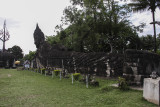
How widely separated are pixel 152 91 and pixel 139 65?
10.3 ft

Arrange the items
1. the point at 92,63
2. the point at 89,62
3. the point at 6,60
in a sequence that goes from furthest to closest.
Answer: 1. the point at 6,60
2. the point at 89,62
3. the point at 92,63

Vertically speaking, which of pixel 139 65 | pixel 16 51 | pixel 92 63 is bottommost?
pixel 139 65

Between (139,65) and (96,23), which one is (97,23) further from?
(139,65)

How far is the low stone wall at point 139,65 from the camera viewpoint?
338 inches

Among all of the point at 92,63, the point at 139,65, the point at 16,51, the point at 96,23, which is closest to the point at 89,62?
the point at 92,63

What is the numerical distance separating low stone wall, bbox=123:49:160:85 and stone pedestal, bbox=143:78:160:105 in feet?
8.39

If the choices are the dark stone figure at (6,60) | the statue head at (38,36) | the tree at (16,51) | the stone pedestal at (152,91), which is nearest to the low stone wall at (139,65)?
the stone pedestal at (152,91)

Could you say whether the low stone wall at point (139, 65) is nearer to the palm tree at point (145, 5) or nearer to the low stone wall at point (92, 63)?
the low stone wall at point (92, 63)

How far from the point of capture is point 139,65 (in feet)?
28.2

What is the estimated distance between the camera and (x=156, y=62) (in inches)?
350

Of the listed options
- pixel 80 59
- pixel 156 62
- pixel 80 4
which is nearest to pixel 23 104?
pixel 156 62

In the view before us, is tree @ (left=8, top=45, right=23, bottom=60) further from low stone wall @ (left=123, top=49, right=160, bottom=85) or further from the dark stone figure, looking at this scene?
low stone wall @ (left=123, top=49, right=160, bottom=85)

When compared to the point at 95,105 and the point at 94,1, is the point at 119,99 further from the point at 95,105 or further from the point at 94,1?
the point at 94,1

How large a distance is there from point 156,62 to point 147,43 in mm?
35518
